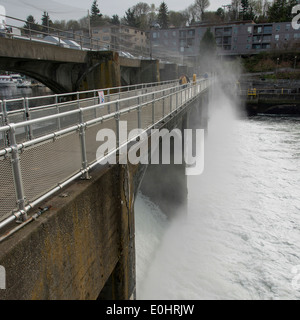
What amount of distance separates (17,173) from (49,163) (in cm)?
68

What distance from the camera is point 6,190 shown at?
2816 millimetres

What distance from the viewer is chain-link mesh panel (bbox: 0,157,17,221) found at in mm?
2684

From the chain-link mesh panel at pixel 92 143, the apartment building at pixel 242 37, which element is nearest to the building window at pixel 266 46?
the apartment building at pixel 242 37

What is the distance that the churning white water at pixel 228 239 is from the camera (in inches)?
370

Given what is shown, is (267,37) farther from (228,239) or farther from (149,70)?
(228,239)

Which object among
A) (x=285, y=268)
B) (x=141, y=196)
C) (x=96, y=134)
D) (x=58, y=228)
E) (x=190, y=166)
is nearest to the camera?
(x=58, y=228)

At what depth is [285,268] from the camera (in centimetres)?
1028

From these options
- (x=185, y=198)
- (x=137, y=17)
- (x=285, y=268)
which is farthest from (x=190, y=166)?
(x=137, y=17)

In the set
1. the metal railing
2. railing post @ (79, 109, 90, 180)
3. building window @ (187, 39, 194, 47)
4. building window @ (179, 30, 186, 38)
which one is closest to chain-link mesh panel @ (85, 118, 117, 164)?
the metal railing

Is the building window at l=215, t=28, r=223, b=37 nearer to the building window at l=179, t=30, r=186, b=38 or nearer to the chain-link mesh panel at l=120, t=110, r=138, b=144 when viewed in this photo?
the building window at l=179, t=30, r=186, b=38

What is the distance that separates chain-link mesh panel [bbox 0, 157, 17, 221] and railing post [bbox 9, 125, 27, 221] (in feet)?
0.12

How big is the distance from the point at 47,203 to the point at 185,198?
10739 millimetres

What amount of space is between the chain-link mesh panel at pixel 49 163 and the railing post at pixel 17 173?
0.60ft
